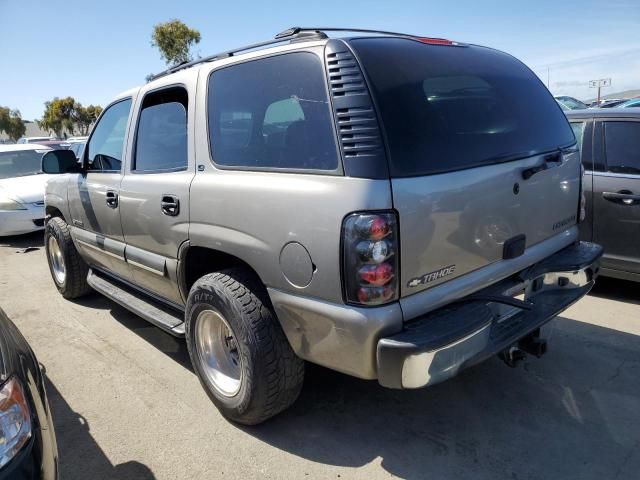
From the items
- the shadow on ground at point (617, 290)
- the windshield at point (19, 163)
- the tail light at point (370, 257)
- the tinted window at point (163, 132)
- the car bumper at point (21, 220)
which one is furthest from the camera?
the windshield at point (19, 163)

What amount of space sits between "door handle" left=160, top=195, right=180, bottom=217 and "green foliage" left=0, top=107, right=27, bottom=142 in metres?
58.9

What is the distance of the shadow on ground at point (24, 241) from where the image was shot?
8.11m

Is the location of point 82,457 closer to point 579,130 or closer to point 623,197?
point 623,197

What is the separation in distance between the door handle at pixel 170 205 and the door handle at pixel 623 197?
3635mm

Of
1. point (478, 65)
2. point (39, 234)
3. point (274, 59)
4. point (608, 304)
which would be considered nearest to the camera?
point (274, 59)

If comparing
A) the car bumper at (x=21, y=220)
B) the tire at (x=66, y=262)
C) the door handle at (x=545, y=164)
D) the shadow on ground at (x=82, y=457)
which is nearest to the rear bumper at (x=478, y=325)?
the door handle at (x=545, y=164)

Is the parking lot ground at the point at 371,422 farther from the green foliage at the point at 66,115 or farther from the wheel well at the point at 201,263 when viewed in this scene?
the green foliage at the point at 66,115

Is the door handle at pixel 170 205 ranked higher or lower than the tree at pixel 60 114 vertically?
lower

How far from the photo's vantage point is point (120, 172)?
11.7 ft

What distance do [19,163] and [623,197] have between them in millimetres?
9830

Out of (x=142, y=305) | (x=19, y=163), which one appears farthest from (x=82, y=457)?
(x=19, y=163)

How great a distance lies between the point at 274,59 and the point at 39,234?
27.2ft

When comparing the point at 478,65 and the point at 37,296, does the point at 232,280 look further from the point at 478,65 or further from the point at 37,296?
the point at 37,296

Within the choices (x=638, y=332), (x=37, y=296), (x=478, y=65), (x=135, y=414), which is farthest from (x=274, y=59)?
(x=37, y=296)
